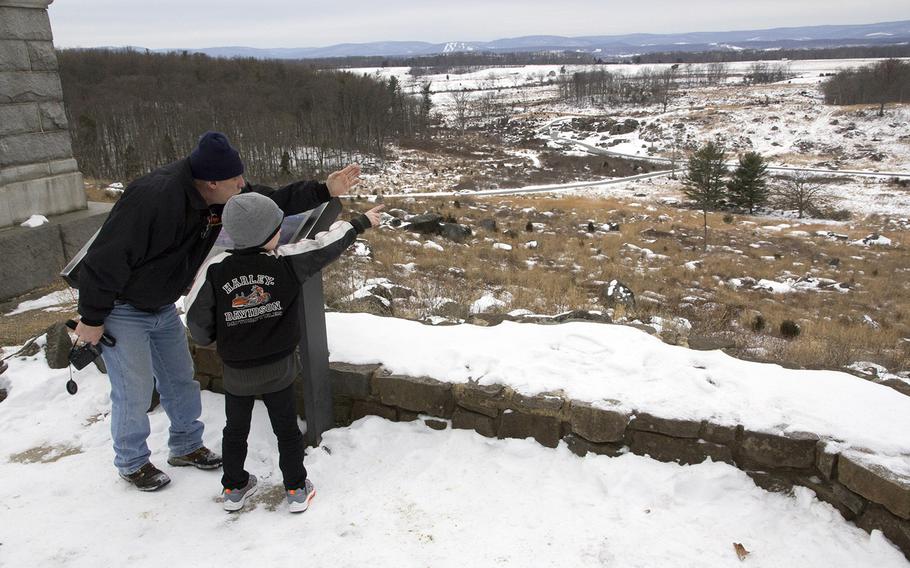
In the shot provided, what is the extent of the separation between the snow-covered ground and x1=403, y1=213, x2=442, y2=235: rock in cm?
1668

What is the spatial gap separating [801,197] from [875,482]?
3856 centimetres

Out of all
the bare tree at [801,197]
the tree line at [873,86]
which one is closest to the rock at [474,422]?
the bare tree at [801,197]

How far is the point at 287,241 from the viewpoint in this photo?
10.4ft

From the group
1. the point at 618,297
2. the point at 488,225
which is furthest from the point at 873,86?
the point at 618,297

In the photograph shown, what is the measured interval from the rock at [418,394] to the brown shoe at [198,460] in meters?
1.05

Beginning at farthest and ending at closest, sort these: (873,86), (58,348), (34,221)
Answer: (873,86), (34,221), (58,348)

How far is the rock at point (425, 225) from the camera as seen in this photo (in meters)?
20.5

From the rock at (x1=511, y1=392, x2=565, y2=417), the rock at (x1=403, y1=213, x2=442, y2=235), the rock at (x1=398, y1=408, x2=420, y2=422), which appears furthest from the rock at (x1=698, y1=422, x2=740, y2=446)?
the rock at (x1=403, y1=213, x2=442, y2=235)

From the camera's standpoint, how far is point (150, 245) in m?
2.72

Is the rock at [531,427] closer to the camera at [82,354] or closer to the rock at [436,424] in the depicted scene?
the rock at [436,424]

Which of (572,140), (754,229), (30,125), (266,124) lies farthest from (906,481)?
(572,140)

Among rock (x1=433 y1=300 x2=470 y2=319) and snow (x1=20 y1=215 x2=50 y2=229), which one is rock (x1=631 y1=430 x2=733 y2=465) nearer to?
rock (x1=433 y1=300 x2=470 y2=319)

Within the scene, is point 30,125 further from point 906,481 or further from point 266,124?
point 266,124

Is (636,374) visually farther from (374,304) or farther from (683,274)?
(683,274)
